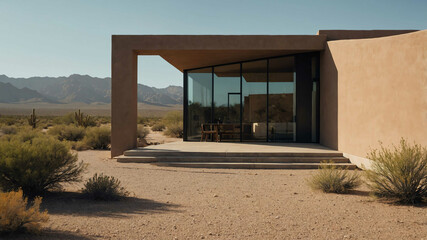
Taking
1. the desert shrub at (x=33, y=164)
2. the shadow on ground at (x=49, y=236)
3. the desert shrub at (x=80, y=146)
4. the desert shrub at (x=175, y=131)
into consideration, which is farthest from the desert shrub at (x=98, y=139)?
the shadow on ground at (x=49, y=236)

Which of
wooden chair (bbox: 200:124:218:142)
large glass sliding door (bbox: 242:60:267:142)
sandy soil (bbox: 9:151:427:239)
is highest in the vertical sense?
large glass sliding door (bbox: 242:60:267:142)

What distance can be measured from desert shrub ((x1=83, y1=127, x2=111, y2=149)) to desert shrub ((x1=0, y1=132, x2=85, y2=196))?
955cm

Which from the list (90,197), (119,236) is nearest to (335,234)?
(119,236)

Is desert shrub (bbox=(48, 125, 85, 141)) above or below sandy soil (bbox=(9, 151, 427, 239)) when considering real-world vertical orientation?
above

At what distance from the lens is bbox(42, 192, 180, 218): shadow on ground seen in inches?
200

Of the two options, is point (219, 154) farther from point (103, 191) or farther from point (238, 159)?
point (103, 191)

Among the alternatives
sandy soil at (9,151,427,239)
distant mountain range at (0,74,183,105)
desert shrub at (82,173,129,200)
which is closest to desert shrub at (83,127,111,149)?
sandy soil at (9,151,427,239)

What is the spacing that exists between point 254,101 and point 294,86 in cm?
172

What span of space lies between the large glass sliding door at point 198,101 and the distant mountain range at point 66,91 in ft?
448

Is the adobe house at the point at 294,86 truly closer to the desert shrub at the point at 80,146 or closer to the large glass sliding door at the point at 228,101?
the large glass sliding door at the point at 228,101

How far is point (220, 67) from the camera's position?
49.6 ft

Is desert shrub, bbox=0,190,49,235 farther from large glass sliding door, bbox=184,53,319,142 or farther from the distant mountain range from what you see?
the distant mountain range

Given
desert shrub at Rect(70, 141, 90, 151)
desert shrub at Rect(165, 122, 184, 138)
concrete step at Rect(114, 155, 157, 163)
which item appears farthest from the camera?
desert shrub at Rect(165, 122, 184, 138)

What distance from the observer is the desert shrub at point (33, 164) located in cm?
561
